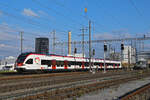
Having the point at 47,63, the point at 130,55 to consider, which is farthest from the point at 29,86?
the point at 130,55

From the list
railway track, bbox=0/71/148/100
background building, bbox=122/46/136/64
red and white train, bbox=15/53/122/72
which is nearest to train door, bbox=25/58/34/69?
red and white train, bbox=15/53/122/72

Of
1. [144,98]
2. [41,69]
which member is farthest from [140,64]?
[144,98]

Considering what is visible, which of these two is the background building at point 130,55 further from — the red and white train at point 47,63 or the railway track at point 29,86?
the railway track at point 29,86

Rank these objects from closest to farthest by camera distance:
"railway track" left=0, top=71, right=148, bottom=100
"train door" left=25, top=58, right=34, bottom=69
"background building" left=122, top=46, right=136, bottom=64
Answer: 1. "railway track" left=0, top=71, right=148, bottom=100
2. "train door" left=25, top=58, right=34, bottom=69
3. "background building" left=122, top=46, right=136, bottom=64

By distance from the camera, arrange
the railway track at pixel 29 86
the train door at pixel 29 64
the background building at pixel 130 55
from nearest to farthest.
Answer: the railway track at pixel 29 86
the train door at pixel 29 64
the background building at pixel 130 55

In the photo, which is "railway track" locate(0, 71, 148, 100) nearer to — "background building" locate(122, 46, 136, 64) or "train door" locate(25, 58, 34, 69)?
"train door" locate(25, 58, 34, 69)

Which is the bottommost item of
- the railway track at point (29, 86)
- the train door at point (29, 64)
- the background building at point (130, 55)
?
the railway track at point (29, 86)

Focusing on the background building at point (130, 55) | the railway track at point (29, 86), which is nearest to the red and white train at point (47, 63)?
the railway track at point (29, 86)

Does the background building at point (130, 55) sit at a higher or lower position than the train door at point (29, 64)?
higher

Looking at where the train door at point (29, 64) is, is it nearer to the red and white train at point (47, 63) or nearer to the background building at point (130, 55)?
the red and white train at point (47, 63)

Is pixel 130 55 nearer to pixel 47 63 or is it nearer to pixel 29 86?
pixel 47 63

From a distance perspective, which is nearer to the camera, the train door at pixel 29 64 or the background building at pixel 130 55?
the train door at pixel 29 64

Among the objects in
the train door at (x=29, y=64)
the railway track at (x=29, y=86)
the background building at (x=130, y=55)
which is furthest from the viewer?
the background building at (x=130, y=55)

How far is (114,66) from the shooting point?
57188 millimetres
